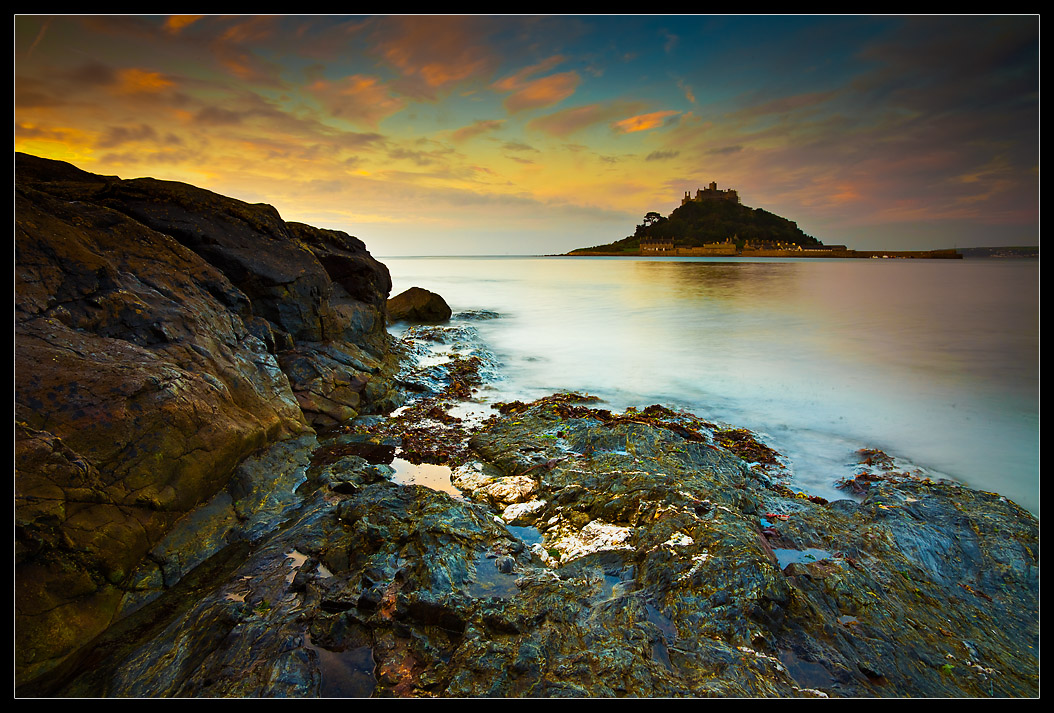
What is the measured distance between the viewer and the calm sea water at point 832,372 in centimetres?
840

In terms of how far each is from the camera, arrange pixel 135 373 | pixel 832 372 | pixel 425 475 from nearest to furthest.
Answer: pixel 135 373
pixel 425 475
pixel 832 372

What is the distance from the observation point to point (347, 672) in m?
3.16

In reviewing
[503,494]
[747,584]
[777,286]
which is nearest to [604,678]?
[747,584]

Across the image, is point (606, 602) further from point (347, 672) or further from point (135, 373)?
point (135, 373)

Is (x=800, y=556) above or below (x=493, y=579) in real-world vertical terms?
below

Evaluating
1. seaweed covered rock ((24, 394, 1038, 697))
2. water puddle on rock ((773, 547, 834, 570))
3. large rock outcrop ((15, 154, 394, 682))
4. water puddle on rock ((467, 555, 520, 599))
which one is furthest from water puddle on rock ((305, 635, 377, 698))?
water puddle on rock ((773, 547, 834, 570))

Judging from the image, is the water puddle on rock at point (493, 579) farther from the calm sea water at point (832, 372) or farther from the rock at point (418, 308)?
the rock at point (418, 308)

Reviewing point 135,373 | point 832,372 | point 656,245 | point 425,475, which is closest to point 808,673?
point 425,475

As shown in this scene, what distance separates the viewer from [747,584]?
12.6 feet

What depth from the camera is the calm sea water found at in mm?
8398

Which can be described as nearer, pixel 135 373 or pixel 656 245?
pixel 135 373

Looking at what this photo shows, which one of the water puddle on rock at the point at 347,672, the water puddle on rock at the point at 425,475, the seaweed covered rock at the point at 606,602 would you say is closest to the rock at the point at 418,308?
the water puddle on rock at the point at 425,475

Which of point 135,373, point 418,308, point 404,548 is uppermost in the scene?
point 135,373

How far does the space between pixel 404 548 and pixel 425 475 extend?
8.44 feet
